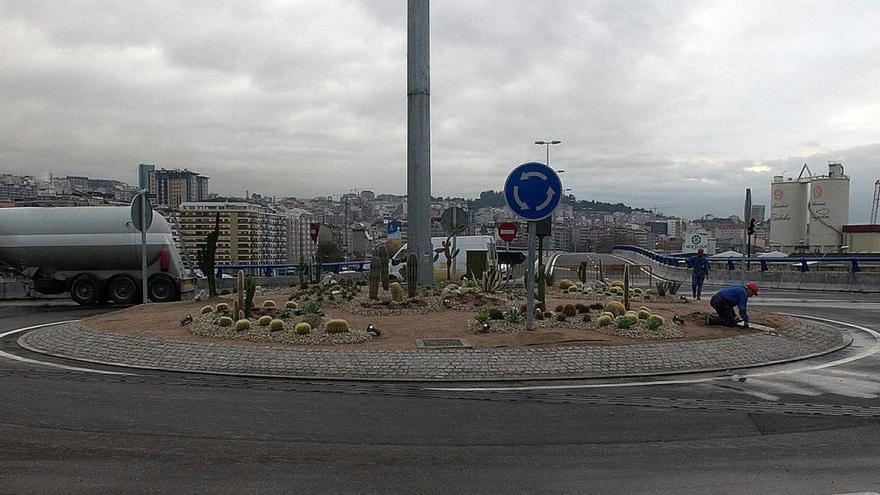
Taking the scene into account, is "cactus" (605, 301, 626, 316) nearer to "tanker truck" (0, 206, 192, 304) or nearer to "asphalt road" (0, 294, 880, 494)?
"asphalt road" (0, 294, 880, 494)

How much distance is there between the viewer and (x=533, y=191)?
11305mm

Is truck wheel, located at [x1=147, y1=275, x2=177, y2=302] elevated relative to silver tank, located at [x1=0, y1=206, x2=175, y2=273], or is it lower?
lower

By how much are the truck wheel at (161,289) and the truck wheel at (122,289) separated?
0.60 m

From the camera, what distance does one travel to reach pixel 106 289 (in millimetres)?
23719

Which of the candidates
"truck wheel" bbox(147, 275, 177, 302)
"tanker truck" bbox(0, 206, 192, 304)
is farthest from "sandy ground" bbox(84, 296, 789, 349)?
"tanker truck" bbox(0, 206, 192, 304)

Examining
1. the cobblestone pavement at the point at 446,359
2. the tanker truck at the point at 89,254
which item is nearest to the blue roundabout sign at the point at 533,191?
the cobblestone pavement at the point at 446,359

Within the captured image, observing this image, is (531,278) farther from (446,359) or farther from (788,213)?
(788,213)

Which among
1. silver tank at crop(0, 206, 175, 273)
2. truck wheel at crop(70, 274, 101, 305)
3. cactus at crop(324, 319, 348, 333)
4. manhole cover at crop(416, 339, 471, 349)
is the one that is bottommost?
truck wheel at crop(70, 274, 101, 305)

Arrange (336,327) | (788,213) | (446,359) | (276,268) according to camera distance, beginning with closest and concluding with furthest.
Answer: (446,359) < (336,327) < (276,268) < (788,213)

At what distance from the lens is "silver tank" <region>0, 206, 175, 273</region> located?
23391 mm

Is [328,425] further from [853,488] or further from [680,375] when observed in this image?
[680,375]

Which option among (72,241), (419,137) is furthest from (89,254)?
(419,137)

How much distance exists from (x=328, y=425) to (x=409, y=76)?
13242 mm

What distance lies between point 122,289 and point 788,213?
72.6 meters
